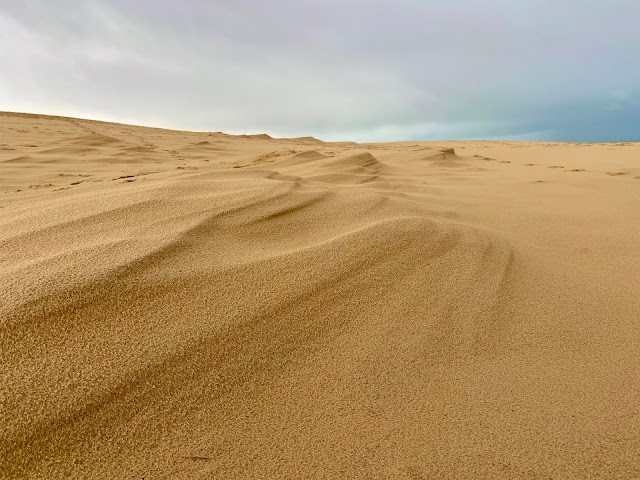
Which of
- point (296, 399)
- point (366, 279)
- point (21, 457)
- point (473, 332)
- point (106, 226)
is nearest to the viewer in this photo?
point (21, 457)

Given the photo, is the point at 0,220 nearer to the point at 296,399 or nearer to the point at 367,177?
the point at 296,399

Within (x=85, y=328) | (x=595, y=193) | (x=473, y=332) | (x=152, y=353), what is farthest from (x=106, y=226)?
(x=595, y=193)

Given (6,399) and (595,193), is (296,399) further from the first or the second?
(595,193)

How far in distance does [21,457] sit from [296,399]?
42 cm

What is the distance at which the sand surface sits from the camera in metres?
0.67

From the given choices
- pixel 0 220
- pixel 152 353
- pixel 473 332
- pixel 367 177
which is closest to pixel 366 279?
pixel 473 332

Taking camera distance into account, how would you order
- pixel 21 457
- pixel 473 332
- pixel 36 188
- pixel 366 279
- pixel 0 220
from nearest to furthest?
pixel 21 457 < pixel 473 332 < pixel 366 279 < pixel 0 220 < pixel 36 188

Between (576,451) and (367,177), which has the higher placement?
(367,177)

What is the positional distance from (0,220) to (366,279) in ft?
4.35

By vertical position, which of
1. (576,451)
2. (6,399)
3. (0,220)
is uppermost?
(0,220)

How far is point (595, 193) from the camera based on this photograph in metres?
2.92

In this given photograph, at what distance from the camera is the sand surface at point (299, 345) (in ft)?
2.20

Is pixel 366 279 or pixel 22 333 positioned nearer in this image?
pixel 22 333

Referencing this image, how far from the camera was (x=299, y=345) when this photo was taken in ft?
2.97
